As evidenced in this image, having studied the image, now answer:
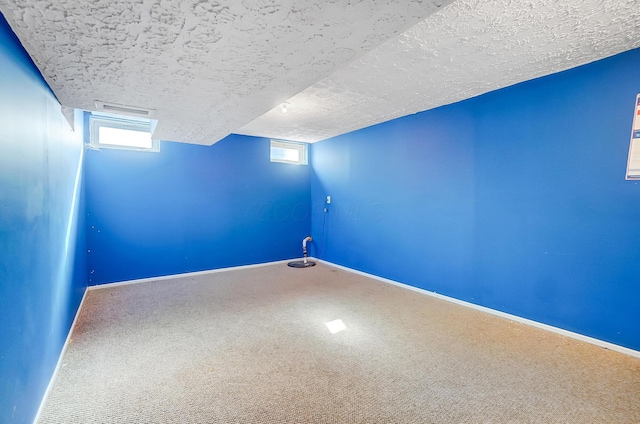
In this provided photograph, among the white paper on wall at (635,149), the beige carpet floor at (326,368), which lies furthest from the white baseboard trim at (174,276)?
the white paper on wall at (635,149)

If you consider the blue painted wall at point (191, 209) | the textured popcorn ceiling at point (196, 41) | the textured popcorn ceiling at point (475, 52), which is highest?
the textured popcorn ceiling at point (475, 52)

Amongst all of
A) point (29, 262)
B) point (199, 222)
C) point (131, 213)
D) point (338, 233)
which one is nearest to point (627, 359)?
point (338, 233)

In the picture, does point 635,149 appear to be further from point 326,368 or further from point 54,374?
point 54,374

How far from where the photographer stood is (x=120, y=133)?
4016 mm

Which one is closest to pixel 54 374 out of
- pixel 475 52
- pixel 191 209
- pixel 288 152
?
pixel 191 209

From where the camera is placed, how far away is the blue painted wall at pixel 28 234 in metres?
1.17

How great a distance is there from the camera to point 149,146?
13.8 ft

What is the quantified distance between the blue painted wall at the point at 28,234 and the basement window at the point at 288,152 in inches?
141

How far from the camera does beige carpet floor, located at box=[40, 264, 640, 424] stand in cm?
158

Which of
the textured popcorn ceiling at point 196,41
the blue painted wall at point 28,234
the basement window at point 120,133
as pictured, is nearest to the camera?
the textured popcorn ceiling at point 196,41

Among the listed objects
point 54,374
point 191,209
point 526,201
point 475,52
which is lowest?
point 54,374

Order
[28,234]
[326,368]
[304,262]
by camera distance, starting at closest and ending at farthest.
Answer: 1. [28,234]
2. [326,368]
3. [304,262]

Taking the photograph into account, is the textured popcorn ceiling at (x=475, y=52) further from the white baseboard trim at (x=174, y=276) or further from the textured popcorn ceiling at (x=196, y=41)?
the white baseboard trim at (x=174, y=276)

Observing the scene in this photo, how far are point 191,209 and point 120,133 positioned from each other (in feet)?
4.91
